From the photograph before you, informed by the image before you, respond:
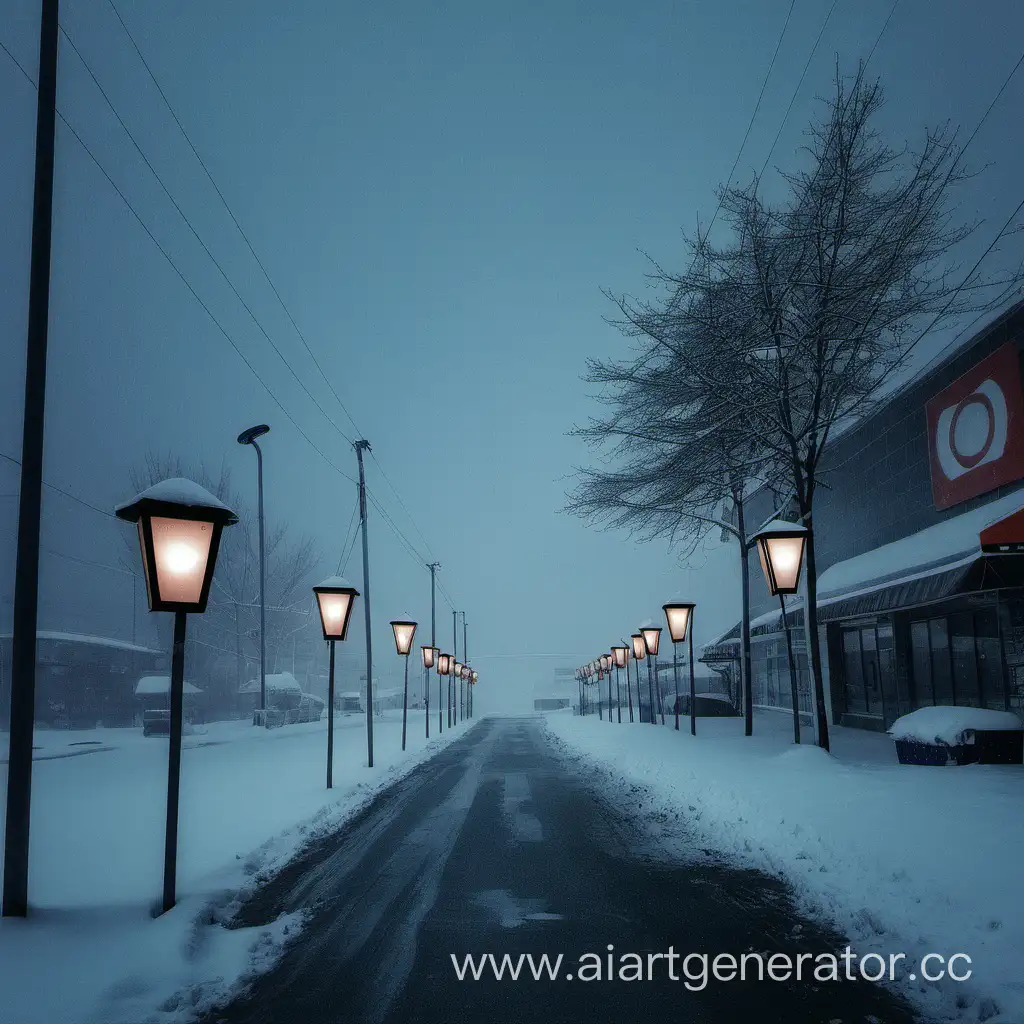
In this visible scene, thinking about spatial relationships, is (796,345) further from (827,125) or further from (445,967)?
(445,967)

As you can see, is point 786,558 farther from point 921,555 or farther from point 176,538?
point 176,538

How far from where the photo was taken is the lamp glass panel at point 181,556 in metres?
6.16

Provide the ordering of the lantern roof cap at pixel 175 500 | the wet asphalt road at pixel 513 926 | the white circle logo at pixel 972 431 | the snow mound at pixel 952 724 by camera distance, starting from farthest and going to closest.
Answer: the white circle logo at pixel 972 431 → the snow mound at pixel 952 724 → the lantern roof cap at pixel 175 500 → the wet asphalt road at pixel 513 926

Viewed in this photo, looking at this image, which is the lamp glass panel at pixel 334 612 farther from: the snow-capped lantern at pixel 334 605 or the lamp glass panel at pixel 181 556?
the lamp glass panel at pixel 181 556

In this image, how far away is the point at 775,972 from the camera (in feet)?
14.0

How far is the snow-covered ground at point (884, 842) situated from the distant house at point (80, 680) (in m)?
29.2

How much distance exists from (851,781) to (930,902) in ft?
13.6

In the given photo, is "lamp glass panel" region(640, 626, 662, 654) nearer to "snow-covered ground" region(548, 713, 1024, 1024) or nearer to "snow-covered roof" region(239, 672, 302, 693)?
"snow-covered ground" region(548, 713, 1024, 1024)

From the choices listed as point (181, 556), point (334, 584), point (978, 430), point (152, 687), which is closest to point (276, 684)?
point (152, 687)

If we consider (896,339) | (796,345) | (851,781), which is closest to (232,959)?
(851,781)

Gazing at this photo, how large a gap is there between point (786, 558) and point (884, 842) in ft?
17.5

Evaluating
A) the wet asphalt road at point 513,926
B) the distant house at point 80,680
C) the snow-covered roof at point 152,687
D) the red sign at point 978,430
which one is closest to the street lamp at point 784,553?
the wet asphalt road at point 513,926

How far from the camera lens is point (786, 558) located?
10.9 metres

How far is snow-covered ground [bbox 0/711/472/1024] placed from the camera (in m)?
4.00
